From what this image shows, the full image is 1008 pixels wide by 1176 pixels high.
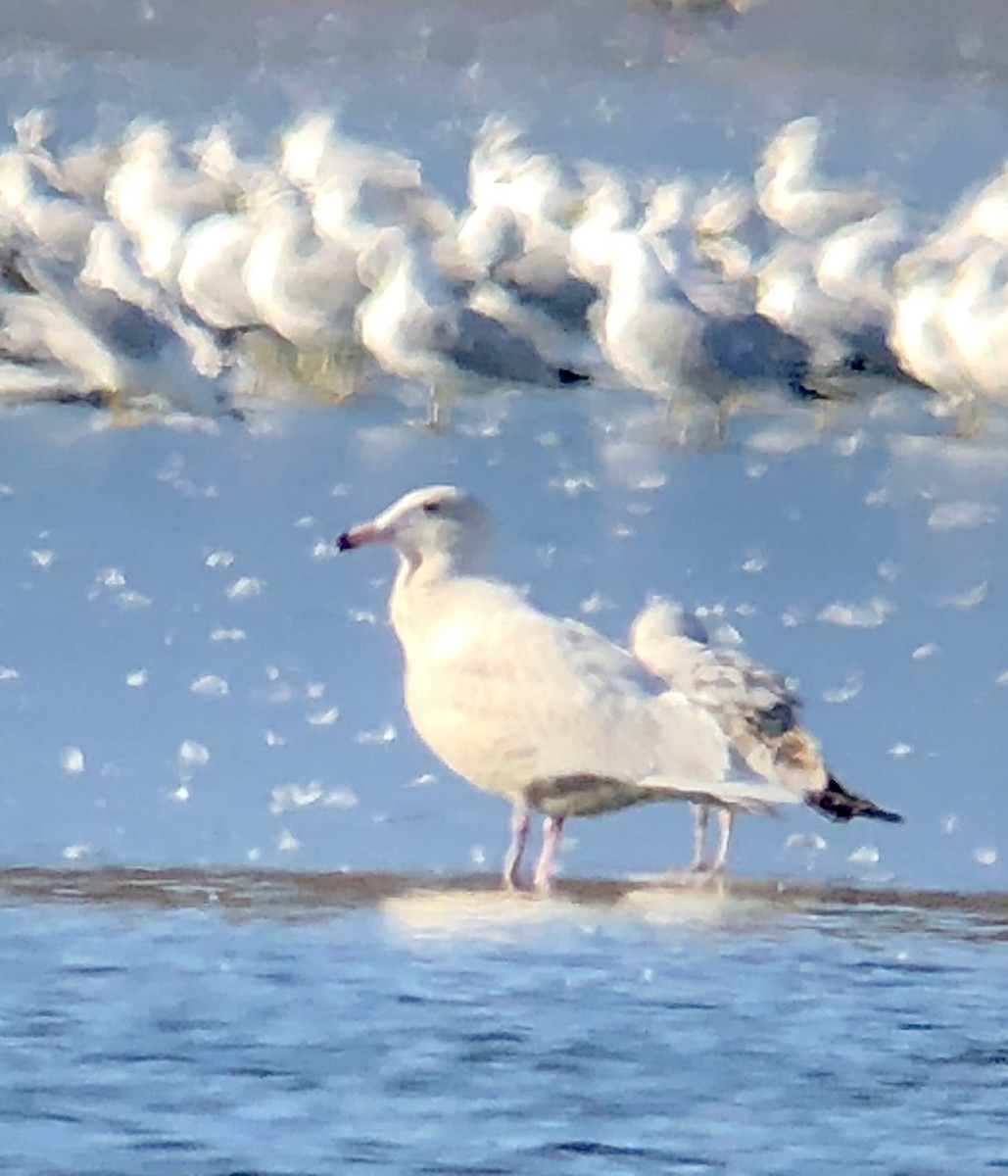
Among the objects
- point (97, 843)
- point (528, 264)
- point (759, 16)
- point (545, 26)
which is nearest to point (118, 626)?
point (97, 843)

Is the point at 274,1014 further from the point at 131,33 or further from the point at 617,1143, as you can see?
the point at 131,33

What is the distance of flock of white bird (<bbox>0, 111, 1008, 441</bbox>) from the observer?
90.0 inches

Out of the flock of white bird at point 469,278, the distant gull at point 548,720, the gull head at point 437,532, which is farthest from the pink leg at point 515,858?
the flock of white bird at point 469,278

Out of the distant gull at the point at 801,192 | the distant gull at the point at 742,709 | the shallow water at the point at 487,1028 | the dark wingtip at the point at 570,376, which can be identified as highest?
the distant gull at the point at 801,192

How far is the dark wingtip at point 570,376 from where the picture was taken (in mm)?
2324

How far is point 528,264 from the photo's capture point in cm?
236

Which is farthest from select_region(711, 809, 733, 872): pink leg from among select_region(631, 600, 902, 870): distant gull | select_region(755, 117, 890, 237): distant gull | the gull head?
select_region(755, 117, 890, 237): distant gull

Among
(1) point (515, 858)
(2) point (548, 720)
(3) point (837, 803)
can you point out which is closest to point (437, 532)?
(2) point (548, 720)

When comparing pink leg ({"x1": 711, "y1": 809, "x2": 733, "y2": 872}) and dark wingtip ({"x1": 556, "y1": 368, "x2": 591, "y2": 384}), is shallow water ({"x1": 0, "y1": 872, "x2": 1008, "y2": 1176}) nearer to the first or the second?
pink leg ({"x1": 711, "y1": 809, "x2": 733, "y2": 872})

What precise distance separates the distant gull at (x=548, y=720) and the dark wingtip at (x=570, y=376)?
229 millimetres

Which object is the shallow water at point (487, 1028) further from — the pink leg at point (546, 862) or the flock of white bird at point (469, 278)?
the flock of white bird at point (469, 278)

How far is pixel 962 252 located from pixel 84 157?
0.83m

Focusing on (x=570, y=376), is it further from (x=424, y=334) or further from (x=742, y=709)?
(x=742, y=709)

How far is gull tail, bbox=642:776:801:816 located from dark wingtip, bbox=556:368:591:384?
397 millimetres
